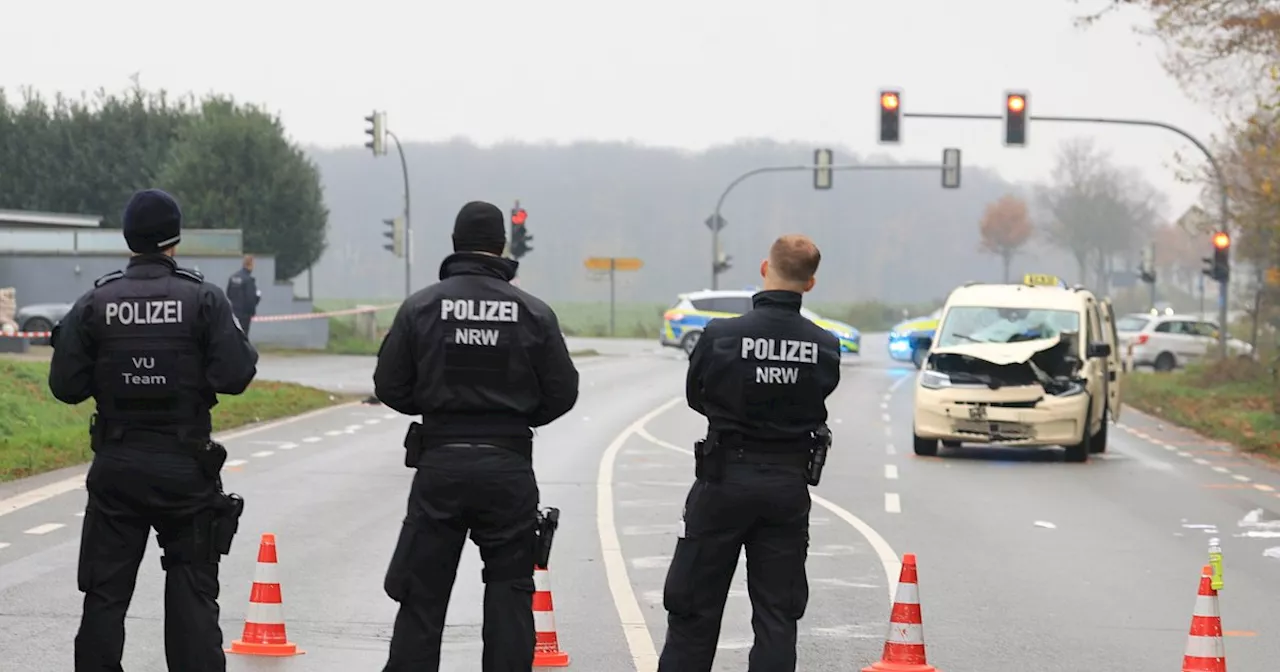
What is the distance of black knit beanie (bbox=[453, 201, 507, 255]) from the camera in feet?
21.6

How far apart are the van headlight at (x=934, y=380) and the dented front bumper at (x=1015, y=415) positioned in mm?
170

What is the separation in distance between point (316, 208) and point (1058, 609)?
44.3 m

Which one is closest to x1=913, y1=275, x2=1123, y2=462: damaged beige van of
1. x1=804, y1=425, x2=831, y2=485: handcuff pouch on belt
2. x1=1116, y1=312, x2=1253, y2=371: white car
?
x1=804, y1=425, x2=831, y2=485: handcuff pouch on belt

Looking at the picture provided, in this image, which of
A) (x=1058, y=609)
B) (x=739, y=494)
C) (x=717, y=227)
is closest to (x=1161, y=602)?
(x=1058, y=609)

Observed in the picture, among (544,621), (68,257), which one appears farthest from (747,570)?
(68,257)

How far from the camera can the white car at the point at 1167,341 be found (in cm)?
4881

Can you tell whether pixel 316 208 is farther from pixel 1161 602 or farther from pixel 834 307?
pixel 834 307

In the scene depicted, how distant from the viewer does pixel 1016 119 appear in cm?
3769

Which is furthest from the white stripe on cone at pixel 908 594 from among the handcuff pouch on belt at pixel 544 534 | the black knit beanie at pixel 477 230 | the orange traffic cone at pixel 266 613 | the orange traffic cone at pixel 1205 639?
the orange traffic cone at pixel 266 613

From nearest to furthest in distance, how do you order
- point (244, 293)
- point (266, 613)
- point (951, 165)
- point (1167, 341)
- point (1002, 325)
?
point (266, 613) < point (1002, 325) < point (244, 293) < point (1167, 341) < point (951, 165)

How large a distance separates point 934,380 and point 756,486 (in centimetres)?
1366

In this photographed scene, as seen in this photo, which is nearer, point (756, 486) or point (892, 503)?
point (756, 486)

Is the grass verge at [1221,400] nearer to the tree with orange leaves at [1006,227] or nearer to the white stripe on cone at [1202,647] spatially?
the white stripe on cone at [1202,647]

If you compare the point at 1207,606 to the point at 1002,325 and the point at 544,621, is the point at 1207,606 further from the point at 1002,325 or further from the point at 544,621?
the point at 1002,325
